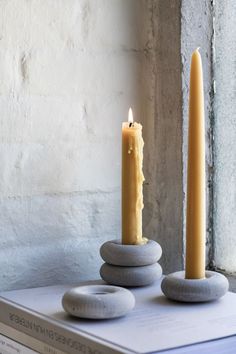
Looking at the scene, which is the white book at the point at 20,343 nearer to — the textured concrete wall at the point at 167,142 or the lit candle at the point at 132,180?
the lit candle at the point at 132,180

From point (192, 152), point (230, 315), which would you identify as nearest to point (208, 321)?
point (230, 315)

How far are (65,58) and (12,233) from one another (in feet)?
0.89

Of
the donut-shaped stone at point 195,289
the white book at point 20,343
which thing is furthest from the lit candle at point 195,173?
the white book at point 20,343

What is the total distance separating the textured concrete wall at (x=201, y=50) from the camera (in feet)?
3.60

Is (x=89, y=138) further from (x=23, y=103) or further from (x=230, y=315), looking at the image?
(x=230, y=315)

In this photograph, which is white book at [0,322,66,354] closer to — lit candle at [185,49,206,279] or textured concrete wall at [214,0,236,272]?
lit candle at [185,49,206,279]

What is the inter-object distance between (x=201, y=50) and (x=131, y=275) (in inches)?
15.8

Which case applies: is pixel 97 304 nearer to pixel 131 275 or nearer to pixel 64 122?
pixel 131 275

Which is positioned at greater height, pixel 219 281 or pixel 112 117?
pixel 112 117

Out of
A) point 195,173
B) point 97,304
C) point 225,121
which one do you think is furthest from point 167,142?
point 97,304

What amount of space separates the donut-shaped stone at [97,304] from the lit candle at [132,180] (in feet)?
0.56

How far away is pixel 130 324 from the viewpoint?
0.78m

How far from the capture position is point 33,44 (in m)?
1.03

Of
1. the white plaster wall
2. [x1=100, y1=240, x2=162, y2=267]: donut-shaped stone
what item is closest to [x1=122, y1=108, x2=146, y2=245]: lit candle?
[x1=100, y1=240, x2=162, y2=267]: donut-shaped stone
